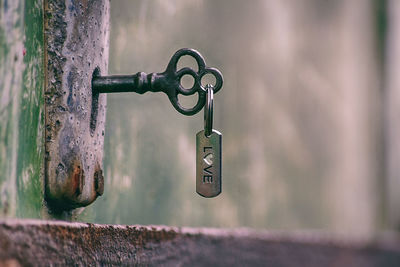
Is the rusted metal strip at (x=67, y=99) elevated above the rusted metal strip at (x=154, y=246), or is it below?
above

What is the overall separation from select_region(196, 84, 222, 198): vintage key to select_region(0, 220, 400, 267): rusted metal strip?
15cm

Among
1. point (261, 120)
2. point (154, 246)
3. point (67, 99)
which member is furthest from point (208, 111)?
point (261, 120)

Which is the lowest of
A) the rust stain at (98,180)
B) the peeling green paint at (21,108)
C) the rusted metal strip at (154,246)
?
the rusted metal strip at (154,246)

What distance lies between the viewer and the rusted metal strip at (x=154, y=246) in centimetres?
63

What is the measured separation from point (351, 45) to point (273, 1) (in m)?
0.83

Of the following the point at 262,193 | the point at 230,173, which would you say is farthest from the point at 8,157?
the point at 262,193

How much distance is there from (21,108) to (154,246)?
371mm

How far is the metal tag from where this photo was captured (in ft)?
2.65

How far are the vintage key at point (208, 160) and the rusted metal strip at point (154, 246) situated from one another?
152mm

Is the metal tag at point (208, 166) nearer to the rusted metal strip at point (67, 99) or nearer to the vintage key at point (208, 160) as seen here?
the vintage key at point (208, 160)

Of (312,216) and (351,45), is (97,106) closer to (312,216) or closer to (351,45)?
(312,216)

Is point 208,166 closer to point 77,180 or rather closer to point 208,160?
point 208,160

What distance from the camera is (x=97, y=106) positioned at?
874 mm

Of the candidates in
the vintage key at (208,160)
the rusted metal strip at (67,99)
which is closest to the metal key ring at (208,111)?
the vintage key at (208,160)
